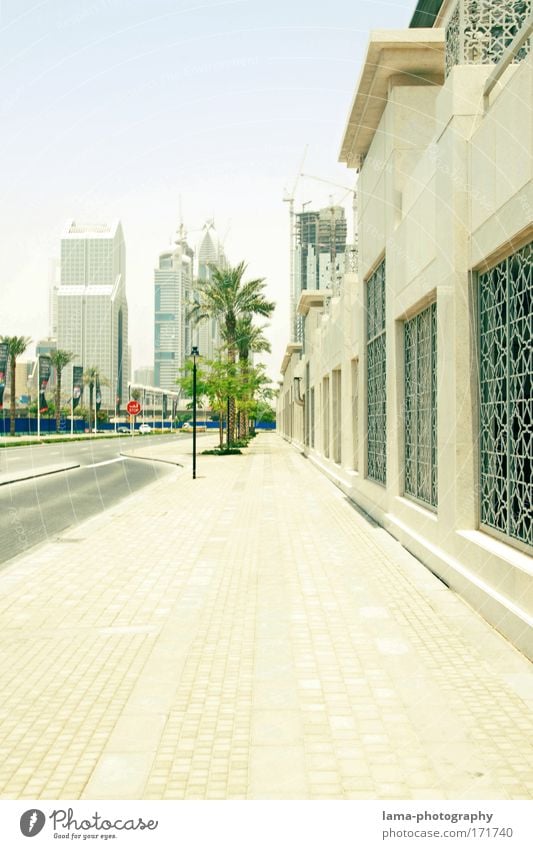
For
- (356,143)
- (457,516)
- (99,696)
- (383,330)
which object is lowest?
(99,696)

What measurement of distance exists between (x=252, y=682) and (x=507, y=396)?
3.41 m

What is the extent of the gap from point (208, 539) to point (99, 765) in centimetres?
787

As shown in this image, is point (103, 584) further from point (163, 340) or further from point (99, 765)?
point (163, 340)

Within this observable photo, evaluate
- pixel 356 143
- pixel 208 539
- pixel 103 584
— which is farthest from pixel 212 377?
pixel 103 584

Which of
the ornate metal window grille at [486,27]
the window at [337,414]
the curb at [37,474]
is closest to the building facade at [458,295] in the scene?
the ornate metal window grille at [486,27]

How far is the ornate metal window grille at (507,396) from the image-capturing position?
6.54m

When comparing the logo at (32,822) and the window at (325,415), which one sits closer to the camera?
the logo at (32,822)

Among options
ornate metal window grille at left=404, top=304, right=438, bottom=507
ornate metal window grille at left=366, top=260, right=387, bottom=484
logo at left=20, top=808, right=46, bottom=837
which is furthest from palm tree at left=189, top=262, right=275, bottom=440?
logo at left=20, top=808, right=46, bottom=837

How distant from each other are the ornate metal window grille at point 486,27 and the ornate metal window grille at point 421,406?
3195mm

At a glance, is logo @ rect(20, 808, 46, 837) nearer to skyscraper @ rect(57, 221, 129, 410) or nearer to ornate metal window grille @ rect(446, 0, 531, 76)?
ornate metal window grille @ rect(446, 0, 531, 76)

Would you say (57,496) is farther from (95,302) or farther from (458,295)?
(95,302)

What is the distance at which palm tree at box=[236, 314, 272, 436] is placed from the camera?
4155cm

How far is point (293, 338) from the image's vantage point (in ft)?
208

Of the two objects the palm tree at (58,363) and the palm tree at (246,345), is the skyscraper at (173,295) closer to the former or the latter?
the palm tree at (246,345)
